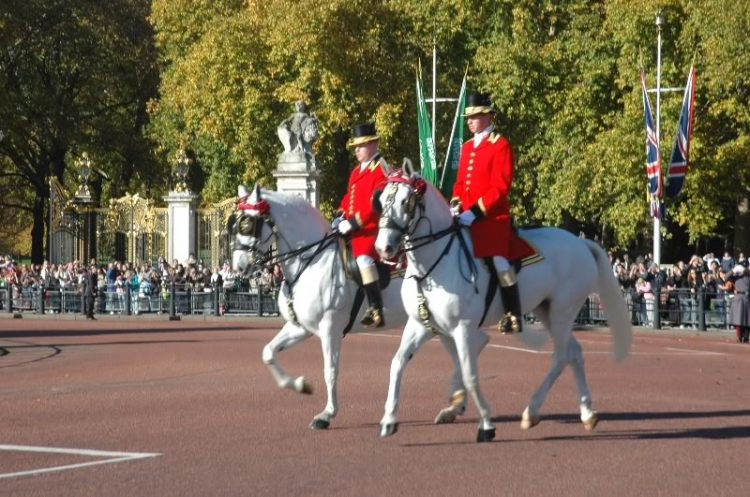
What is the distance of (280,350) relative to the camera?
13047 mm

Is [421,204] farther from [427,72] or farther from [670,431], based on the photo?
[427,72]

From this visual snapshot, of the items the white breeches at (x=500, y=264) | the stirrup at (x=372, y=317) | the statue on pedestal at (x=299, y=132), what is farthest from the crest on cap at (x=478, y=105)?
the statue on pedestal at (x=299, y=132)

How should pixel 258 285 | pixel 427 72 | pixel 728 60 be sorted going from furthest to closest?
pixel 427 72 → pixel 728 60 → pixel 258 285

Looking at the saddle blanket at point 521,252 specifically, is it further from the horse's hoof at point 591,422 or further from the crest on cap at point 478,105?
the horse's hoof at point 591,422

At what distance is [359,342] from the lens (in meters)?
26.2

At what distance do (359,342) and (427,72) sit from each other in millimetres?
25047

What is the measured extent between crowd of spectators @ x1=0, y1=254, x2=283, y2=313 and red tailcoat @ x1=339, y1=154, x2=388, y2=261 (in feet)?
73.0

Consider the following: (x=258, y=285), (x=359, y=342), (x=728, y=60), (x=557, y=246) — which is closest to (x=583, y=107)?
Result: (x=728, y=60)

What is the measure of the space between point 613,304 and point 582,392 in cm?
126

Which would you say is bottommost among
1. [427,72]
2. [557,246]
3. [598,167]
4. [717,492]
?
[717,492]

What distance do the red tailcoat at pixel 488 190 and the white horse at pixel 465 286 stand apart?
0.48 feet

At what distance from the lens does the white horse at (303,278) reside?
12789 millimetres

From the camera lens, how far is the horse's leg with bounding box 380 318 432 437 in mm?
11711

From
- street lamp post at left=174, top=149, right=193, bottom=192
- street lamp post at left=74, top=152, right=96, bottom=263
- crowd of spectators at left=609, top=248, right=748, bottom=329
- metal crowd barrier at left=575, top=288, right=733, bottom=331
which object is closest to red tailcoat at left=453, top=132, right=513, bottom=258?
crowd of spectators at left=609, top=248, right=748, bottom=329
